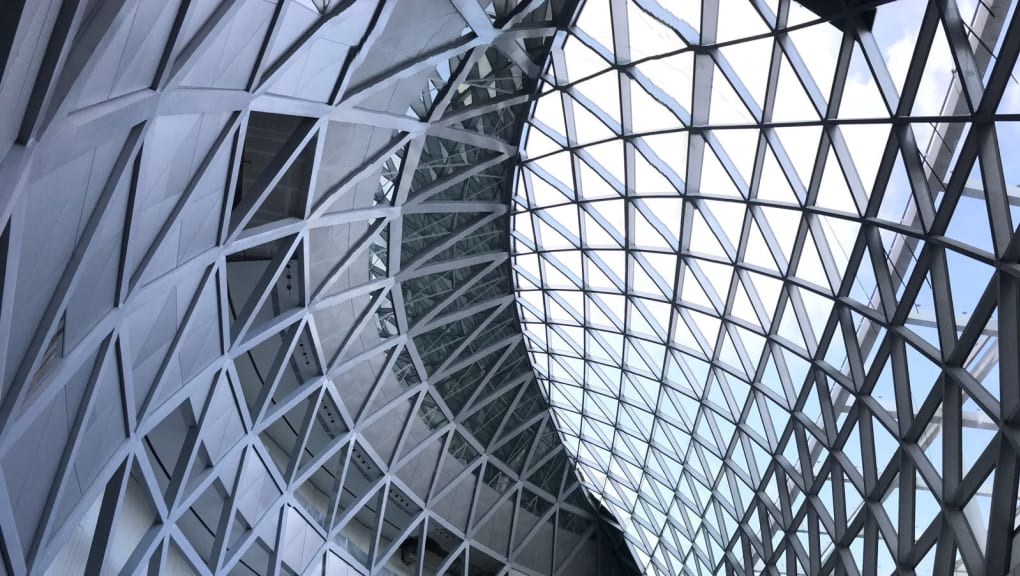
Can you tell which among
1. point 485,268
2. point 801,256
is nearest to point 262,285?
point 485,268

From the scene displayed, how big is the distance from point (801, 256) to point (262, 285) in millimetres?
16981

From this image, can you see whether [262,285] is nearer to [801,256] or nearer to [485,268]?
[485,268]

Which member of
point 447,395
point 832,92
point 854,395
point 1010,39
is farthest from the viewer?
point 447,395

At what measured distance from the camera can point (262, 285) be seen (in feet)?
82.6

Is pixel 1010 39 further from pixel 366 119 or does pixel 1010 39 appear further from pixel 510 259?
pixel 510 259

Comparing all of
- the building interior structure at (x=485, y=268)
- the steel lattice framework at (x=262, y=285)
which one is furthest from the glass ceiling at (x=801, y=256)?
the steel lattice framework at (x=262, y=285)

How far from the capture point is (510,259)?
38844 millimetres

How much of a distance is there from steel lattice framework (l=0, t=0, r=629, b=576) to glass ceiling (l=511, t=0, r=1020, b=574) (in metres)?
3.46

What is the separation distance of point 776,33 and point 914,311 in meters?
8.24

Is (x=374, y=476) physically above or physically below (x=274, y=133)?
below

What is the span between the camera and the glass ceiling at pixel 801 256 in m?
17.6

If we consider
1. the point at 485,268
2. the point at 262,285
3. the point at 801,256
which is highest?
the point at 801,256

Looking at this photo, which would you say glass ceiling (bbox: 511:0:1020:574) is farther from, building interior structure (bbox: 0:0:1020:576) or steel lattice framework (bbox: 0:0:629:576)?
steel lattice framework (bbox: 0:0:629:576)

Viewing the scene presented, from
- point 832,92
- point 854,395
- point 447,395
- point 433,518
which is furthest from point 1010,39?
point 433,518
